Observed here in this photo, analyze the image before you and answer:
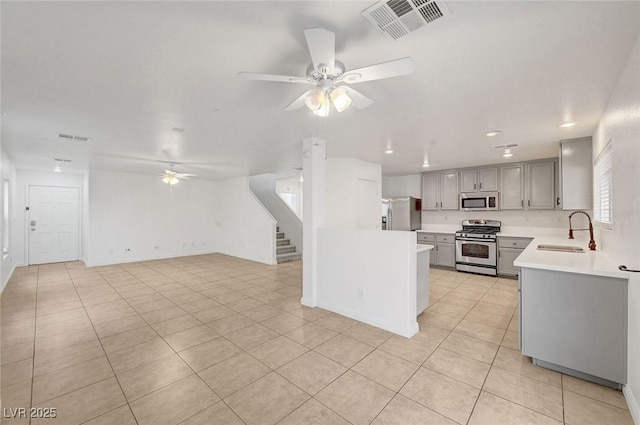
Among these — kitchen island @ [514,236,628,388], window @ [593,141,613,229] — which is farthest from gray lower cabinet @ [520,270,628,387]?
window @ [593,141,613,229]

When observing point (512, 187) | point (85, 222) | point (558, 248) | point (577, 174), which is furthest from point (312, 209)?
point (85, 222)

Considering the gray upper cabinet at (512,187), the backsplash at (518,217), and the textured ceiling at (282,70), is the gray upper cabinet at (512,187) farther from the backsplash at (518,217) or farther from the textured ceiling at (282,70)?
the textured ceiling at (282,70)

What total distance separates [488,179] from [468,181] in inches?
16.0

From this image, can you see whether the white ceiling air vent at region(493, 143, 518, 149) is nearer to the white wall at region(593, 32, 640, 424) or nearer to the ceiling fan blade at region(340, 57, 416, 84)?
the white wall at region(593, 32, 640, 424)

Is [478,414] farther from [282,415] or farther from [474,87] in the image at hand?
[474,87]

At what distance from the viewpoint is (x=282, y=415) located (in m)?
1.87

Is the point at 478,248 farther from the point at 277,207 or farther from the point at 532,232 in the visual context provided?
the point at 277,207

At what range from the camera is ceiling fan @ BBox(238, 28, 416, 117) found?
1429mm

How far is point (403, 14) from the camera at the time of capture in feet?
4.52

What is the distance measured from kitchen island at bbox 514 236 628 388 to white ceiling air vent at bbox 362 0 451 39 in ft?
7.41

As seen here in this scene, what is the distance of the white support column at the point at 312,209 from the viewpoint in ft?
13.0

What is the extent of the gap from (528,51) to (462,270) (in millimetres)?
5160

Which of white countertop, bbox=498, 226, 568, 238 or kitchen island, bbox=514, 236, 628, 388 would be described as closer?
kitchen island, bbox=514, 236, 628, 388

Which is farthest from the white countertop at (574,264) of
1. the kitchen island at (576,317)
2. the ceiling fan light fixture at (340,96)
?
the ceiling fan light fixture at (340,96)
